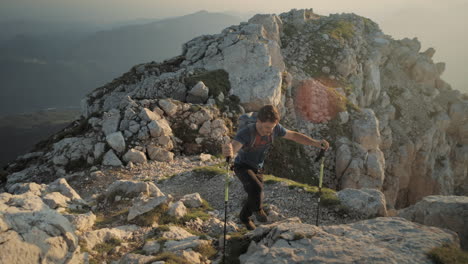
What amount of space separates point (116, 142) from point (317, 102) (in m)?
21.4

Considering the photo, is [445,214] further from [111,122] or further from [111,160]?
[111,122]

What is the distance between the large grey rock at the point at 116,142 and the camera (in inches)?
781

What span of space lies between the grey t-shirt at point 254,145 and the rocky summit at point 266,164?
66.3 inches

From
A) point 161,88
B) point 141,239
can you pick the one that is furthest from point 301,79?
point 141,239

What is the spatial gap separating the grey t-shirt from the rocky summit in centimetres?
168

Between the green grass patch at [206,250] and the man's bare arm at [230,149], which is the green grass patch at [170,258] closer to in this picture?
the green grass patch at [206,250]

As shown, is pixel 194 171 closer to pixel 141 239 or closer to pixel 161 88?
pixel 141 239

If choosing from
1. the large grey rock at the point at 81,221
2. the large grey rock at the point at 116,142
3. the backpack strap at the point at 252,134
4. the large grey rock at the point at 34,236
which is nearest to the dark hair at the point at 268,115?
the backpack strap at the point at 252,134

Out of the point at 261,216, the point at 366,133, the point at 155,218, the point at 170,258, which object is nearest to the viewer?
the point at 170,258

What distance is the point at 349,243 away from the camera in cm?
679

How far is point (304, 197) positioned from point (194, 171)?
6857mm

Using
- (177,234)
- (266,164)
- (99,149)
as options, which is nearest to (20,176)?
(99,149)

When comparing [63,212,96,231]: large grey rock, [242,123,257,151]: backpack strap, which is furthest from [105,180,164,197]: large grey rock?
[242,123,257,151]: backpack strap

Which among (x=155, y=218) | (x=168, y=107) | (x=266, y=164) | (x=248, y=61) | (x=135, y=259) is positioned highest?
(x=248, y=61)
